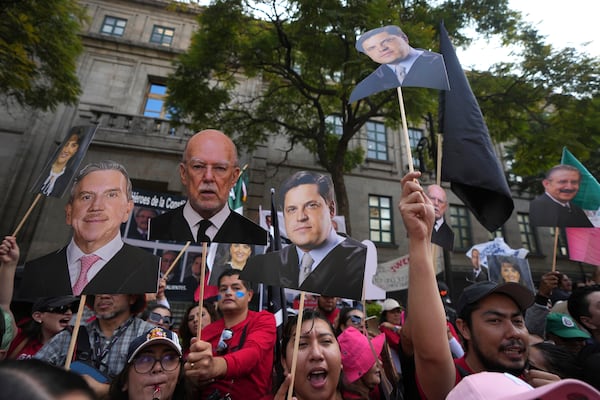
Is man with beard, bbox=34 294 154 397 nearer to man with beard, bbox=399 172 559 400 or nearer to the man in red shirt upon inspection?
the man in red shirt

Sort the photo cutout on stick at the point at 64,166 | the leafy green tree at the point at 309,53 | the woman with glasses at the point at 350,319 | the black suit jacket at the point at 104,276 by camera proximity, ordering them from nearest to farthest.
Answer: the black suit jacket at the point at 104,276 < the photo cutout on stick at the point at 64,166 < the woman with glasses at the point at 350,319 < the leafy green tree at the point at 309,53

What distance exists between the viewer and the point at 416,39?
6047mm

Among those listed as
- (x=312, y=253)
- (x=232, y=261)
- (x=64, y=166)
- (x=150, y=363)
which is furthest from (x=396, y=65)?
(x=232, y=261)

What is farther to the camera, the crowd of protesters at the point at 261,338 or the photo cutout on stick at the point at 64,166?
the photo cutout on stick at the point at 64,166

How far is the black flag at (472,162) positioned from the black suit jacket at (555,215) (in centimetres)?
212

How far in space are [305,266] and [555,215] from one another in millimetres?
3670

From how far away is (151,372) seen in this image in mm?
1920

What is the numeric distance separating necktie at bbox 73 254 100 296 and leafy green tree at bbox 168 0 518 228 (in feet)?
18.0

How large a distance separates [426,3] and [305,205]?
7.48 metres

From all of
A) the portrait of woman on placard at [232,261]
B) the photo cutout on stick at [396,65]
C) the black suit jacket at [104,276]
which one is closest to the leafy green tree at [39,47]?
the portrait of woman on placard at [232,261]

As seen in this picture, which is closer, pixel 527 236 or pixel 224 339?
pixel 224 339

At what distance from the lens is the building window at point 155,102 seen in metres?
12.5

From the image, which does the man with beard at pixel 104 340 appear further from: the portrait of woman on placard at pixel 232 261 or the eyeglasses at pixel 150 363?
the portrait of woman on placard at pixel 232 261

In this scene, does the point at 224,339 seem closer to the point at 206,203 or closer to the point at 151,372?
the point at 151,372
